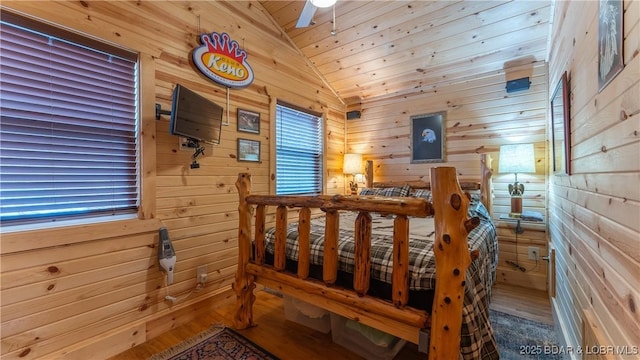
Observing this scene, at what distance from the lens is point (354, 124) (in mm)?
4215

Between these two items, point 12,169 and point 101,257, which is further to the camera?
point 101,257

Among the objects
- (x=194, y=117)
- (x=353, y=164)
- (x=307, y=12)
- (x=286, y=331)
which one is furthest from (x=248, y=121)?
(x=286, y=331)

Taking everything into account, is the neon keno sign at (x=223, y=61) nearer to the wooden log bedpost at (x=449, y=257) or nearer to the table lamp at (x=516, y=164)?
the wooden log bedpost at (x=449, y=257)

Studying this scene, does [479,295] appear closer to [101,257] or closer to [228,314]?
[228,314]

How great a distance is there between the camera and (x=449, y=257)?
44.0 inches

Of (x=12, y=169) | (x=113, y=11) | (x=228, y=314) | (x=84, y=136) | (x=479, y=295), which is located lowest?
(x=228, y=314)

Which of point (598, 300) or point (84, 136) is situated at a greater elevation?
point (84, 136)

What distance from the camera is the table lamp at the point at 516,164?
2686 mm

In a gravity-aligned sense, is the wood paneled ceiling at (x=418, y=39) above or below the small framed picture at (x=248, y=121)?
above

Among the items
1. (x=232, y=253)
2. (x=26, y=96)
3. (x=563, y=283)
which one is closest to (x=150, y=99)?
(x=26, y=96)

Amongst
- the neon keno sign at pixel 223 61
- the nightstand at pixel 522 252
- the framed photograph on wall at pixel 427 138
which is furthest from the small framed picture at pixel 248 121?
the nightstand at pixel 522 252

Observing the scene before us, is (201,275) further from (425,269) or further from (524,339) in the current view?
(524,339)

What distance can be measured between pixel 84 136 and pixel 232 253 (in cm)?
148

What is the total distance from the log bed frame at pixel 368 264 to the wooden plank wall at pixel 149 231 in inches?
20.9
